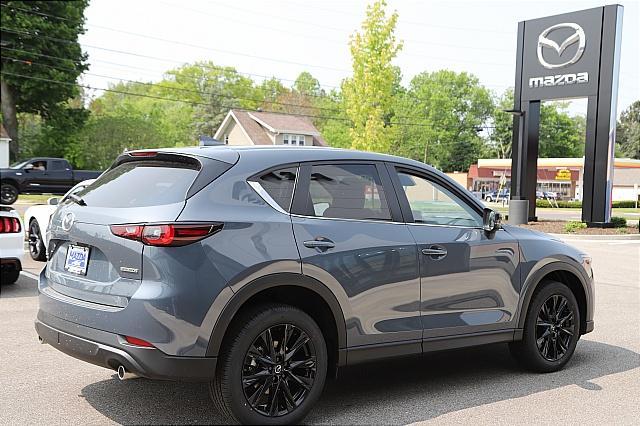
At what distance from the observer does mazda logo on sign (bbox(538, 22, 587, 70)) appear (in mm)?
25750

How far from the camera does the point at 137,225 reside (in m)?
4.11

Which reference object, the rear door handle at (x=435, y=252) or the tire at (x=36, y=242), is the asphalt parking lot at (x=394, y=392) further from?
the tire at (x=36, y=242)

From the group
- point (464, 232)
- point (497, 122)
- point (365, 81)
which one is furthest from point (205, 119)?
point (464, 232)

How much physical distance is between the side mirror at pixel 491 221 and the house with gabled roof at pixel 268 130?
174 ft

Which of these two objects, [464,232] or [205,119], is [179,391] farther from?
[205,119]

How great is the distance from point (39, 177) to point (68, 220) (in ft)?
94.7

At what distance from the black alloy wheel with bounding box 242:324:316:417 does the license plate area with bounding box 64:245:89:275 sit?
1191 millimetres

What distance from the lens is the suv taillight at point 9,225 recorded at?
8.78 m

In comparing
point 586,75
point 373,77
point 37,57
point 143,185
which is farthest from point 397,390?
point 37,57

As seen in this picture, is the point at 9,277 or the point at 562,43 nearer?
the point at 9,277

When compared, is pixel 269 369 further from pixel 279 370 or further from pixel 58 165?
pixel 58 165

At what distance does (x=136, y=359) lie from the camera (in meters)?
4.00

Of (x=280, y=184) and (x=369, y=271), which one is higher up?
(x=280, y=184)

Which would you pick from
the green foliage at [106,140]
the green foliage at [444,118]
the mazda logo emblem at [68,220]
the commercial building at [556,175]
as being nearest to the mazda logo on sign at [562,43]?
the mazda logo emblem at [68,220]
